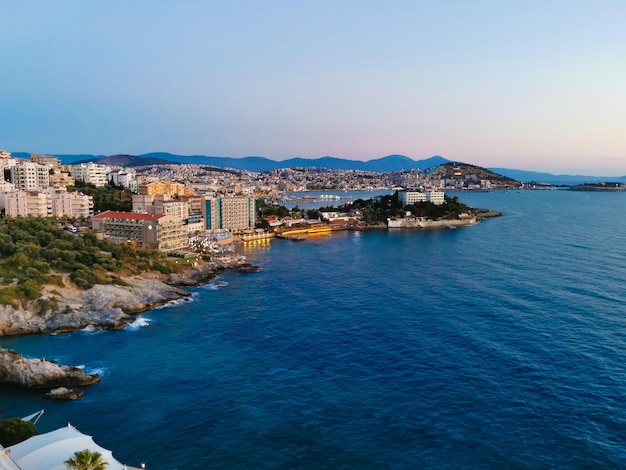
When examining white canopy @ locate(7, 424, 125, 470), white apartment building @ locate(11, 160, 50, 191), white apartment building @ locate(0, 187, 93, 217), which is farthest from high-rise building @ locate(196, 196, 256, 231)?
white canopy @ locate(7, 424, 125, 470)

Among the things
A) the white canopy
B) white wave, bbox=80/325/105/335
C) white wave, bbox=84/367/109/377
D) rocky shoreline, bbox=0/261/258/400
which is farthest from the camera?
white wave, bbox=80/325/105/335

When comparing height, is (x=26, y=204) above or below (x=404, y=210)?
above

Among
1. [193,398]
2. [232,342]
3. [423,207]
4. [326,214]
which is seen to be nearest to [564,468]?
[193,398]

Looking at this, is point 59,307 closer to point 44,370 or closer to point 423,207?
point 44,370

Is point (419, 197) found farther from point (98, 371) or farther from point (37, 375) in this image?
point (37, 375)

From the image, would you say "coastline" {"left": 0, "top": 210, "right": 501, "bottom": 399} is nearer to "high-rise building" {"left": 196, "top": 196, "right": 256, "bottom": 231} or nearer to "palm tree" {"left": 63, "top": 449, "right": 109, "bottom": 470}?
"palm tree" {"left": 63, "top": 449, "right": 109, "bottom": 470}

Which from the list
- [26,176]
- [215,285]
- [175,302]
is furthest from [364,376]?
[26,176]

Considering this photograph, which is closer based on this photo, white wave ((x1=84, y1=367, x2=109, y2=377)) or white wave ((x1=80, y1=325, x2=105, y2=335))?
white wave ((x1=84, y1=367, x2=109, y2=377))
